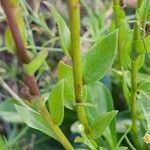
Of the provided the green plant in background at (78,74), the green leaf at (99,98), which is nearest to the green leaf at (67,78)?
the green plant in background at (78,74)

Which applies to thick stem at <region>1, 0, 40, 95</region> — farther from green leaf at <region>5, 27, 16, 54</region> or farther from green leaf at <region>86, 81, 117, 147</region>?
green leaf at <region>86, 81, 117, 147</region>

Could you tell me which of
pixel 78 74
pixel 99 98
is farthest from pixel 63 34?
pixel 99 98

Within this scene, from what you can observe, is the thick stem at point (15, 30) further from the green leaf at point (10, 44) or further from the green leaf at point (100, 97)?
the green leaf at point (100, 97)

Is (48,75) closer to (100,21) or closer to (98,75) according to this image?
(100,21)

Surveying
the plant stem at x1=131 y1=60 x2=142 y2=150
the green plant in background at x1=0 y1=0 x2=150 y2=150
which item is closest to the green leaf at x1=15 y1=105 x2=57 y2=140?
the green plant in background at x1=0 y1=0 x2=150 y2=150

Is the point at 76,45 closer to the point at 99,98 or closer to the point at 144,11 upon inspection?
the point at 144,11
